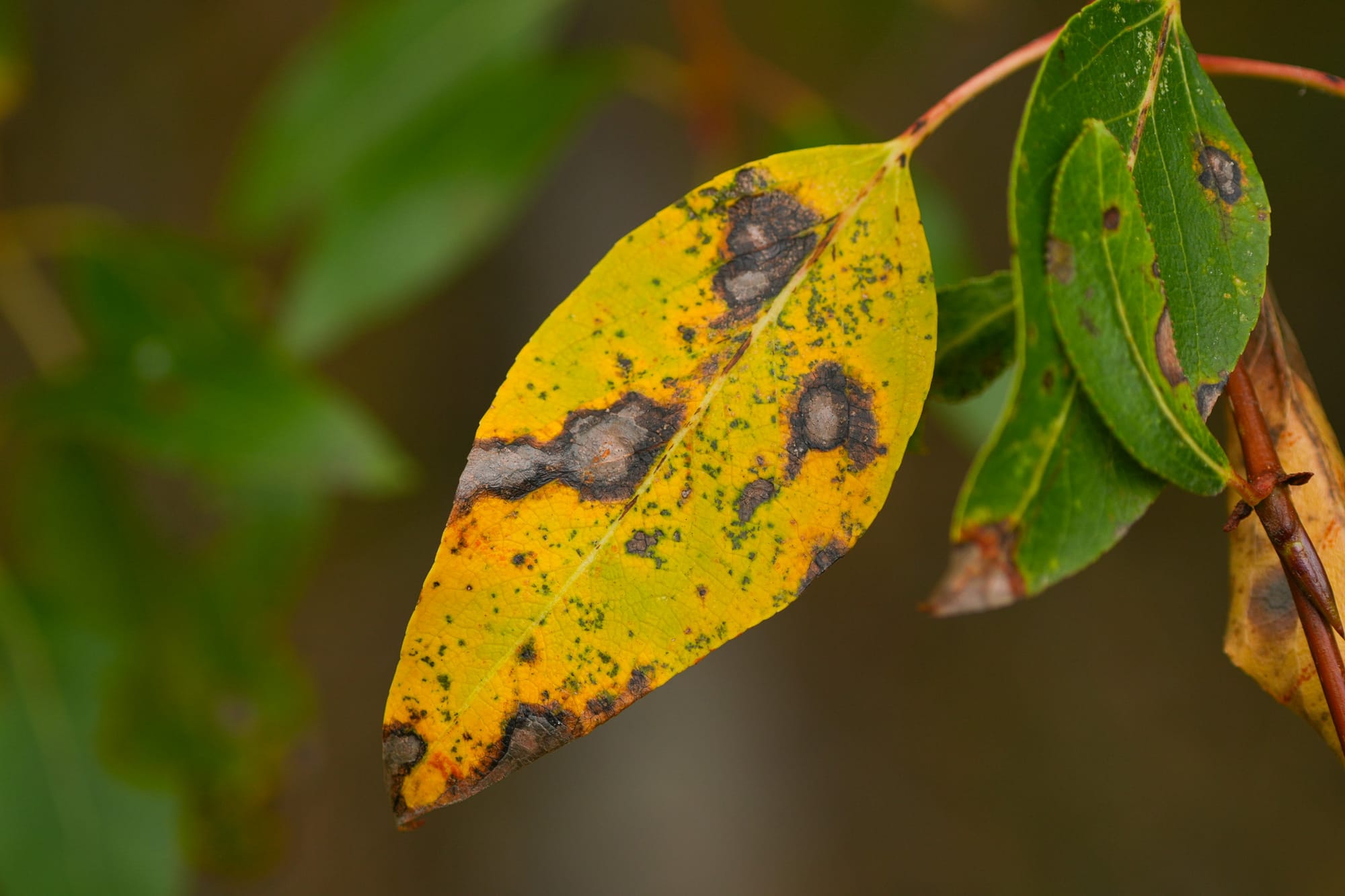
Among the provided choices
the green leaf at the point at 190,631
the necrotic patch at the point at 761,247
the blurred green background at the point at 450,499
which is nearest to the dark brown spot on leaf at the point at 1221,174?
the necrotic patch at the point at 761,247

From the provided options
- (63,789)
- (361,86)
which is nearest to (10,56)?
(361,86)

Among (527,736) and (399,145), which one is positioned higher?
(399,145)

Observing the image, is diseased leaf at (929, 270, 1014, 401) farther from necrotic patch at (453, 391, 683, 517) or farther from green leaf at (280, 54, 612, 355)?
green leaf at (280, 54, 612, 355)

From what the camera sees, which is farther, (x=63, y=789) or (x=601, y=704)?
(x=63, y=789)

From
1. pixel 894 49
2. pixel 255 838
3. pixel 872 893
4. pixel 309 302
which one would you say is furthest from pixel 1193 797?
pixel 309 302

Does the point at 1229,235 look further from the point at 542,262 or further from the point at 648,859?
the point at 648,859

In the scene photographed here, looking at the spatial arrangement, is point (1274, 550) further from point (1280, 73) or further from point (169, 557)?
point (169, 557)

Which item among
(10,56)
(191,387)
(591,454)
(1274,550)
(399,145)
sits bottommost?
(1274,550)
